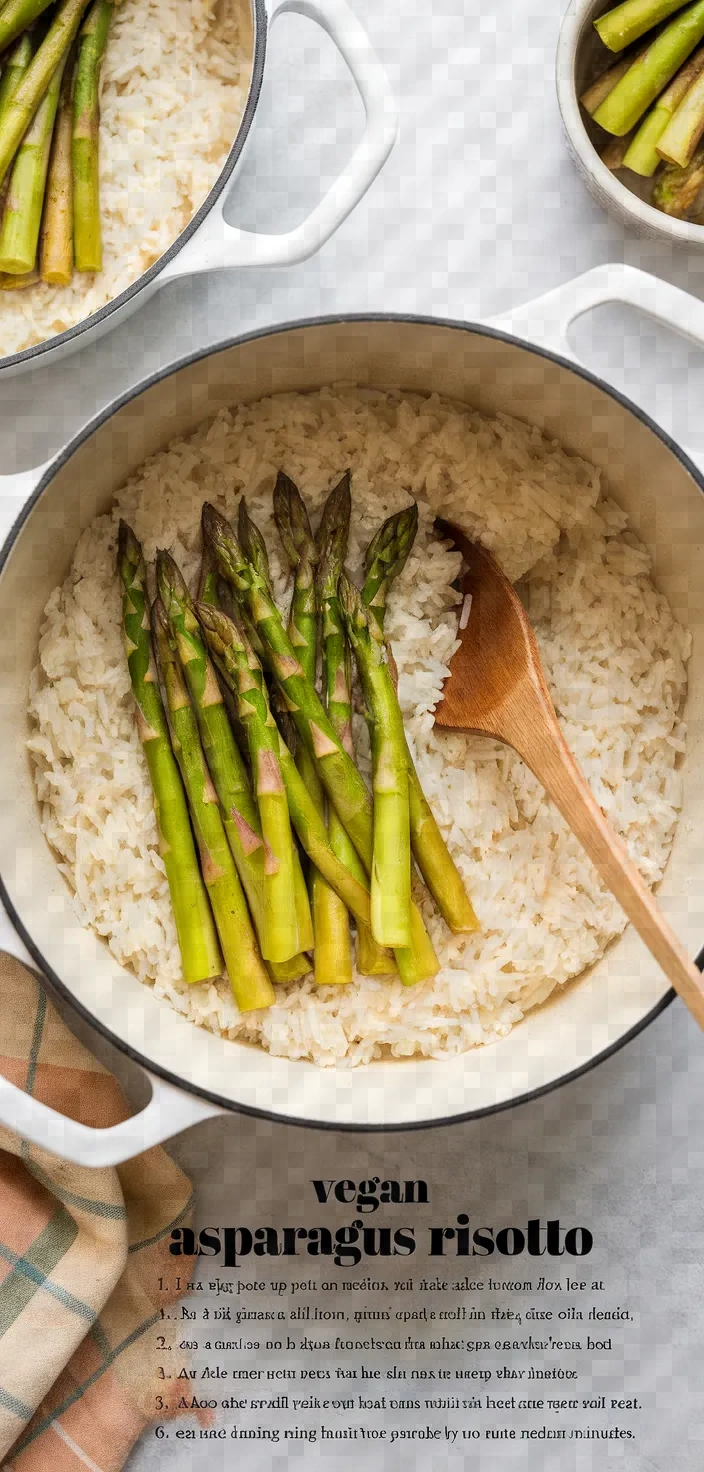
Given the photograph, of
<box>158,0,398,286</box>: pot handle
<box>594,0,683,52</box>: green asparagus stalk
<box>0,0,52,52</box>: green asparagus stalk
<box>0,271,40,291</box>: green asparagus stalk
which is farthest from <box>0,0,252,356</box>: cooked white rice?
<box>594,0,683,52</box>: green asparagus stalk

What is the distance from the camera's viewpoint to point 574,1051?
1.41 metres

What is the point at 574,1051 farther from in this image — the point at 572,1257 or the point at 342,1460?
the point at 342,1460

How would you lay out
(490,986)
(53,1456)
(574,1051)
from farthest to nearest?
(53,1456) < (490,986) < (574,1051)

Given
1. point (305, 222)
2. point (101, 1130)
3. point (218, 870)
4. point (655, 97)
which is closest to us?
point (101, 1130)

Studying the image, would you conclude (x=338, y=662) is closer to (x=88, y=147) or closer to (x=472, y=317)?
(x=472, y=317)

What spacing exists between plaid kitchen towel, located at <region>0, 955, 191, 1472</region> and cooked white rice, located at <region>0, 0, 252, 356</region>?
1.07 metres

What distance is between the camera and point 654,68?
1611mm

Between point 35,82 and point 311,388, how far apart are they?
2.14ft

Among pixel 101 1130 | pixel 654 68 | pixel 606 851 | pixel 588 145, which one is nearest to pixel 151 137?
pixel 588 145

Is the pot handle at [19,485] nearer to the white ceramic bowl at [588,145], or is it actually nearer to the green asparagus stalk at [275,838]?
the green asparagus stalk at [275,838]

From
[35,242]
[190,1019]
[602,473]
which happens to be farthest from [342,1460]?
[35,242]

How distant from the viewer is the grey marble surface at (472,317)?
68.1 inches

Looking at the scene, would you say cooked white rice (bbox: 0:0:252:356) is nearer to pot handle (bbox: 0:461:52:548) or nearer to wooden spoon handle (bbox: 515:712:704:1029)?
pot handle (bbox: 0:461:52:548)

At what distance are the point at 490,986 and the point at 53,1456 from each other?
41.0 inches
